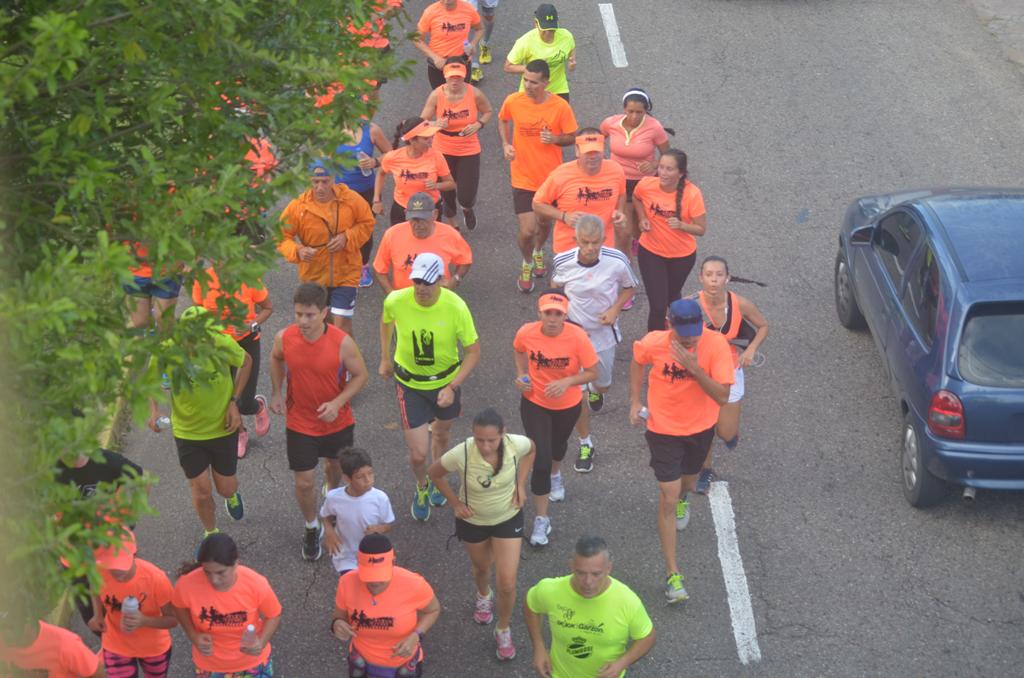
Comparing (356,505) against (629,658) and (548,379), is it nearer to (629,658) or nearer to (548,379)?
(548,379)

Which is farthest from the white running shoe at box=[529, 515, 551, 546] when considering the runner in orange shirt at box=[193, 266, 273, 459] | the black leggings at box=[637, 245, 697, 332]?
the black leggings at box=[637, 245, 697, 332]

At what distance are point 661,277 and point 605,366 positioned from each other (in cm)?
122

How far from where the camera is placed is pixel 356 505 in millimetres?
8492

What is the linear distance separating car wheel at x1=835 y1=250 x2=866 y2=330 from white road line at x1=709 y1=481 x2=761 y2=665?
8.63 ft

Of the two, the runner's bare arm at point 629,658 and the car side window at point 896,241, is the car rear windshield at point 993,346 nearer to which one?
the car side window at point 896,241

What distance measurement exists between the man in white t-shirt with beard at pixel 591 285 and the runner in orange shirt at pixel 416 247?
91cm

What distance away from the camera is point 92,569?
525cm

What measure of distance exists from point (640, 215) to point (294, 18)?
5.08m

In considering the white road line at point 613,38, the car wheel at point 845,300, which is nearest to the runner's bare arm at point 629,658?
the car wheel at point 845,300

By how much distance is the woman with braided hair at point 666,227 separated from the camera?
36.8ft

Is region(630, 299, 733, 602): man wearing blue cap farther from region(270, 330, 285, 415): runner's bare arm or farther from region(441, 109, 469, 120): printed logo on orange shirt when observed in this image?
region(441, 109, 469, 120): printed logo on orange shirt

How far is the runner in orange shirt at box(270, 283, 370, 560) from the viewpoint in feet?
30.2

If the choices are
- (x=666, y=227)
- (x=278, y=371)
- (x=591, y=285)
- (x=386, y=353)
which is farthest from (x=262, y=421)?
(x=666, y=227)

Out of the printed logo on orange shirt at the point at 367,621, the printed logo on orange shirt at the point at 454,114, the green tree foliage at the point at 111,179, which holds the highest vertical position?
the green tree foliage at the point at 111,179
